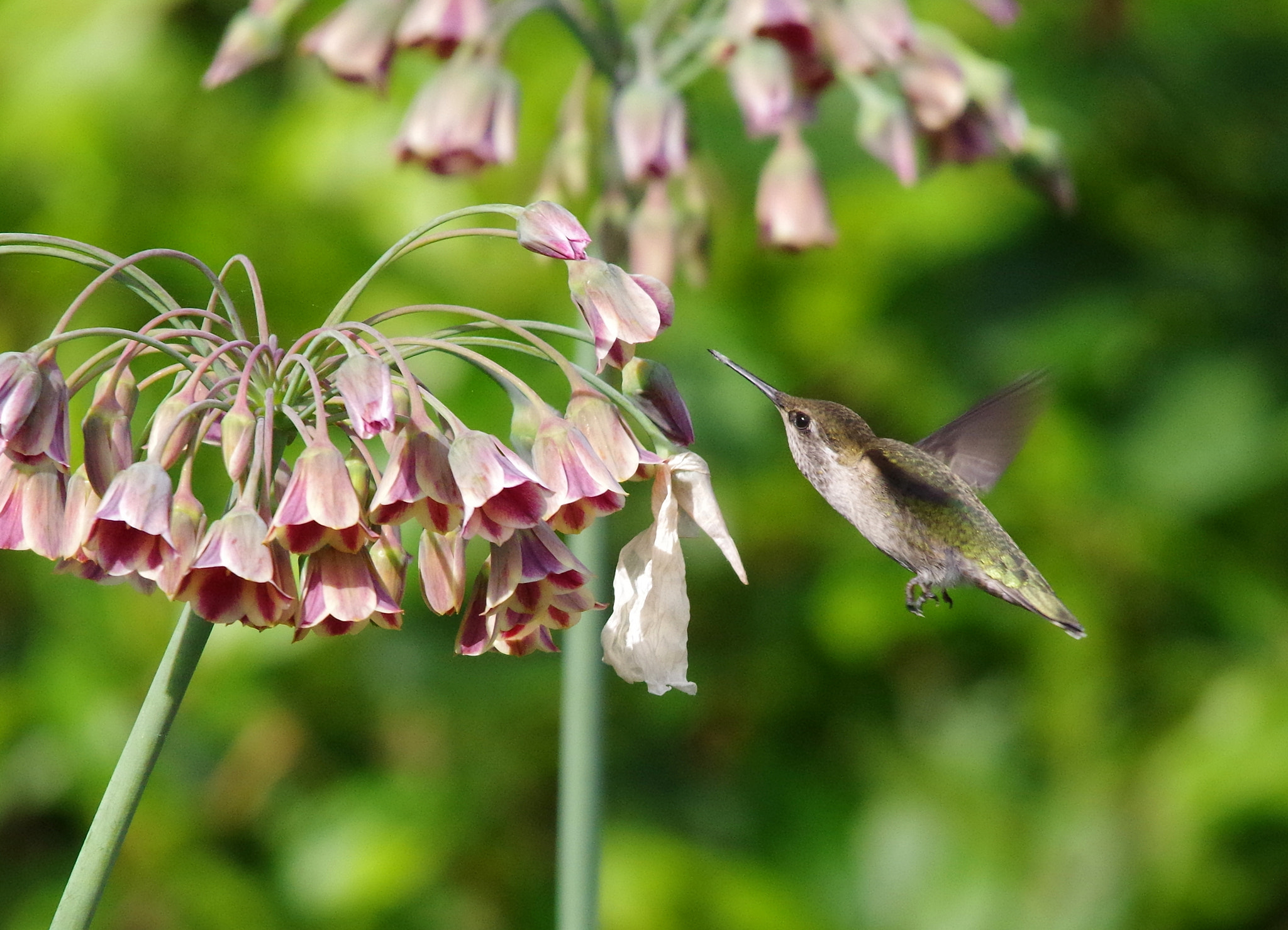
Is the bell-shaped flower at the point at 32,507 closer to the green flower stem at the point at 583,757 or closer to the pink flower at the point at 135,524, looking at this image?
the pink flower at the point at 135,524

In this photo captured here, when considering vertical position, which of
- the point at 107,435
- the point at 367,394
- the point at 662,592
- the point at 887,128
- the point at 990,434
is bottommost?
the point at 990,434

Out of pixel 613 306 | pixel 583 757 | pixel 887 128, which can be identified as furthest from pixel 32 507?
pixel 887 128

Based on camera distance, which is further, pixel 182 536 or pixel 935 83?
pixel 935 83

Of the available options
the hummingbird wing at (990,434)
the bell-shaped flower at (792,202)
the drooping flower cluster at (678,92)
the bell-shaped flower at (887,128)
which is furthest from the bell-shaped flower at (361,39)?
the hummingbird wing at (990,434)

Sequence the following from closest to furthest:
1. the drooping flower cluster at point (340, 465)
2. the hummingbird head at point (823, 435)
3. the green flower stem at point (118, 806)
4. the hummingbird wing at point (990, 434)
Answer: the green flower stem at point (118, 806) < the drooping flower cluster at point (340, 465) < the hummingbird head at point (823, 435) < the hummingbird wing at point (990, 434)

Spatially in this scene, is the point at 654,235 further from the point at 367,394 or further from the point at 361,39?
the point at 367,394
